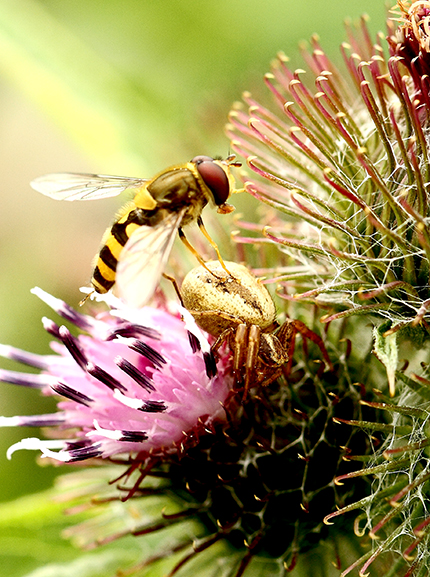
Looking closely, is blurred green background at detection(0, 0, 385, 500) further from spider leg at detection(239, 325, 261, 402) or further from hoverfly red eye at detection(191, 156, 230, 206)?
spider leg at detection(239, 325, 261, 402)

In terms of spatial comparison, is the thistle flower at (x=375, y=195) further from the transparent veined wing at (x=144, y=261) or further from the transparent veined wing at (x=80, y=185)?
the transparent veined wing at (x=80, y=185)

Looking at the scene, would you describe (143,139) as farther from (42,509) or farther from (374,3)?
(42,509)

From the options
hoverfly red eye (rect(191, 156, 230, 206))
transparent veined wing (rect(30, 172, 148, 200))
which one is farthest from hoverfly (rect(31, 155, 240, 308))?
transparent veined wing (rect(30, 172, 148, 200))

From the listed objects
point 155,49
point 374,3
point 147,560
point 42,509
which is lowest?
point 147,560

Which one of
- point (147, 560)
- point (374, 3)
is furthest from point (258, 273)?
point (374, 3)

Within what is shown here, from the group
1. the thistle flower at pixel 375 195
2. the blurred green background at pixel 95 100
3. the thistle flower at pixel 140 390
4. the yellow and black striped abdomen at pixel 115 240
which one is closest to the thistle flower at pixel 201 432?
the thistle flower at pixel 140 390

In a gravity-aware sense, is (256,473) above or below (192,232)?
below

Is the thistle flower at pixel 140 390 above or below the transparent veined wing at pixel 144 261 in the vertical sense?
below
